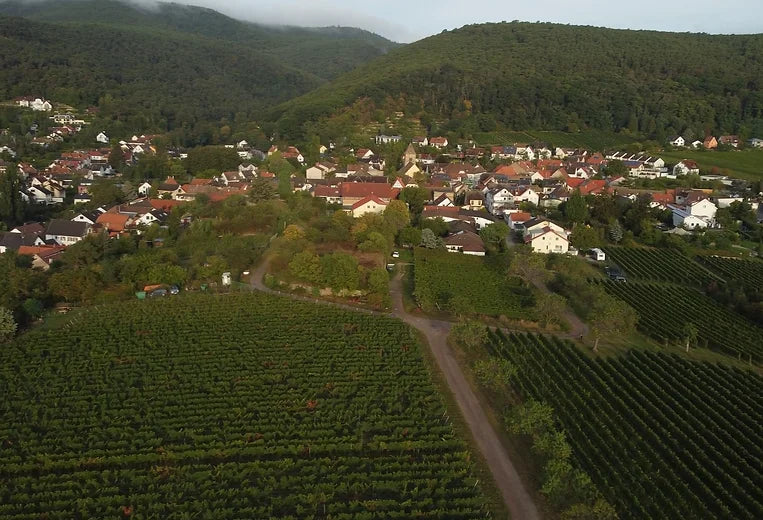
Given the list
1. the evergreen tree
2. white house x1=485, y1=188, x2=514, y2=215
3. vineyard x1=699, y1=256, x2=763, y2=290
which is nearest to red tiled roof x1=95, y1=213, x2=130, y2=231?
the evergreen tree

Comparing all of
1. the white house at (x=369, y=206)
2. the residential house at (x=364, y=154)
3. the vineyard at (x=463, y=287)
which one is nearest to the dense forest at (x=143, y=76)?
the residential house at (x=364, y=154)

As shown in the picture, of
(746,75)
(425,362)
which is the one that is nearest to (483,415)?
(425,362)

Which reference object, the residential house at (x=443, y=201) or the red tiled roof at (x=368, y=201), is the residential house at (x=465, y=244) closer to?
the red tiled roof at (x=368, y=201)

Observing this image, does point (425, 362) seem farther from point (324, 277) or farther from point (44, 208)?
point (44, 208)

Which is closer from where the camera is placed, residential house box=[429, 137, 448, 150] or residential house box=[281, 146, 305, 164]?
residential house box=[281, 146, 305, 164]

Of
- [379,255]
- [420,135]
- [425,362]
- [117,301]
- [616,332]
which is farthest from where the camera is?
[420,135]

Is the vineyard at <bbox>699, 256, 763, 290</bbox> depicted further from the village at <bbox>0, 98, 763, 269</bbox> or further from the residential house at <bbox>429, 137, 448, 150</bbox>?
the residential house at <bbox>429, 137, 448, 150</bbox>

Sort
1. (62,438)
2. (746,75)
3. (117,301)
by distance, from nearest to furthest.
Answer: (62,438) → (117,301) → (746,75)
